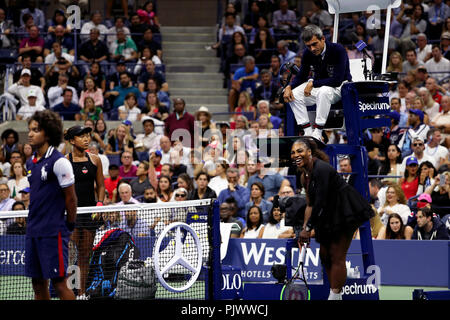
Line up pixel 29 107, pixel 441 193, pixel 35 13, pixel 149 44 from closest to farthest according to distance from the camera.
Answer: pixel 441 193
pixel 29 107
pixel 149 44
pixel 35 13

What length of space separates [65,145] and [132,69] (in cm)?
Answer: 344

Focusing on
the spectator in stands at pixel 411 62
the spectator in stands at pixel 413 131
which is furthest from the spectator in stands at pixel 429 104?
the spectator in stands at pixel 411 62

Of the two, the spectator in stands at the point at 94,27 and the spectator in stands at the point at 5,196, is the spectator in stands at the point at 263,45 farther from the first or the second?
the spectator in stands at the point at 5,196

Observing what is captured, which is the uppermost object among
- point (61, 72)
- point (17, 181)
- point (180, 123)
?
point (61, 72)

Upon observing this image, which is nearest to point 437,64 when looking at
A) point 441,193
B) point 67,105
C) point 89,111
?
point 441,193

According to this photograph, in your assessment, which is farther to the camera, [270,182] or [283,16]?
[283,16]

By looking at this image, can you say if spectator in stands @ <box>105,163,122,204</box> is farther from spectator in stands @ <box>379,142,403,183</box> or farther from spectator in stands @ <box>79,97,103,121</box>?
spectator in stands @ <box>379,142,403,183</box>

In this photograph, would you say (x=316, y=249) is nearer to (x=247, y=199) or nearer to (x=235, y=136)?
(x=247, y=199)

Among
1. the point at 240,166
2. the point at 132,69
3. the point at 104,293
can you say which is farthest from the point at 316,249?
the point at 132,69

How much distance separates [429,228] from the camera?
12.8m

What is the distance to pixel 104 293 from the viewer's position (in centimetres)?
941

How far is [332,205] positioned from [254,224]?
513cm

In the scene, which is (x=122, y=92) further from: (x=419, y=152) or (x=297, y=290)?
(x=297, y=290)

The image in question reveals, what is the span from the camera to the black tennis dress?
8.32 metres
